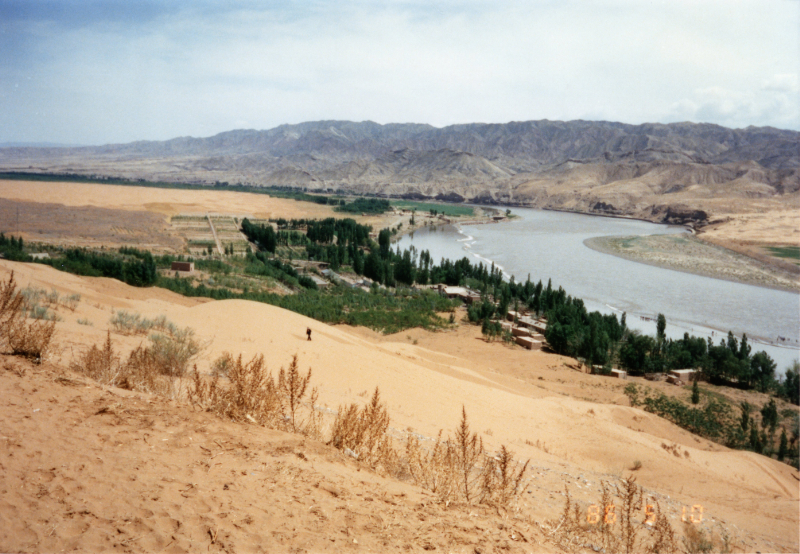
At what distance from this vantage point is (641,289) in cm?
4656

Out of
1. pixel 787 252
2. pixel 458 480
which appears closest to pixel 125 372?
pixel 458 480

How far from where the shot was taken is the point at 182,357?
9180 mm

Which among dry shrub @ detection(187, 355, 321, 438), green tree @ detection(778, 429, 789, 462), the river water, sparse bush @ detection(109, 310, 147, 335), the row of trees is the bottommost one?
green tree @ detection(778, 429, 789, 462)

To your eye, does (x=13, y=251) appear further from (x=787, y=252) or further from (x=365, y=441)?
(x=787, y=252)

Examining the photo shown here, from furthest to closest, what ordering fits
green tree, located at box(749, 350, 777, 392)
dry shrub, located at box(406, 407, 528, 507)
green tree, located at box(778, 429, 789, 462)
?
green tree, located at box(749, 350, 777, 392)
green tree, located at box(778, 429, 789, 462)
dry shrub, located at box(406, 407, 528, 507)

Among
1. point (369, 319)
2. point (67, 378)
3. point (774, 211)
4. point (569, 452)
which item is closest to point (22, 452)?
point (67, 378)

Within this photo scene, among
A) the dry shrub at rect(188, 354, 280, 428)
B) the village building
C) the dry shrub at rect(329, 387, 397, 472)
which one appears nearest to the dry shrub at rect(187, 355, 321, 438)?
the dry shrub at rect(188, 354, 280, 428)

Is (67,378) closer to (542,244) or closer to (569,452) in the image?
(569,452)

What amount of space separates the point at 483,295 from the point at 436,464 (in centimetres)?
3584
